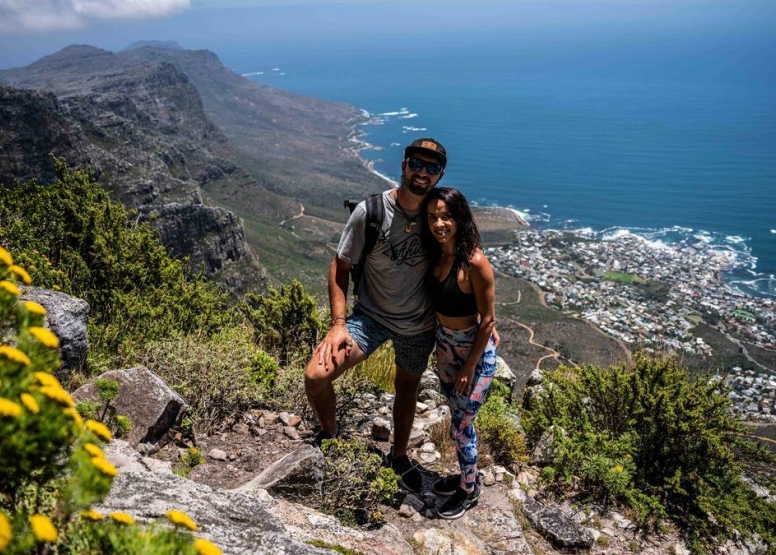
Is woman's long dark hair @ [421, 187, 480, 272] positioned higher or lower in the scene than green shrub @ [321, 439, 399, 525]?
higher

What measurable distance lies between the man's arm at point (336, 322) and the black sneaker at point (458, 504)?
134cm

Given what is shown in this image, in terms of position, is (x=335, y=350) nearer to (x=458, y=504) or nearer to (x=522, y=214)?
(x=458, y=504)

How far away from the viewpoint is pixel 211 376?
4250 mm

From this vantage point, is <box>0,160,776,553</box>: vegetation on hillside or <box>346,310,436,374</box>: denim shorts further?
<box>0,160,776,553</box>: vegetation on hillside

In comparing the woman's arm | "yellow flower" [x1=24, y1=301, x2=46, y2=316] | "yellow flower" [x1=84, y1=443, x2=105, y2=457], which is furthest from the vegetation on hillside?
"yellow flower" [x1=84, y1=443, x2=105, y2=457]

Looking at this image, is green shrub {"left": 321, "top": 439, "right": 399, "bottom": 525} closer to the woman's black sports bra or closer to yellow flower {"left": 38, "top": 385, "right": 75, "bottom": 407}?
the woman's black sports bra

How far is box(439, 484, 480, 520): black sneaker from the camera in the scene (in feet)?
11.7

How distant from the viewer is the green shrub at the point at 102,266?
5.04 metres

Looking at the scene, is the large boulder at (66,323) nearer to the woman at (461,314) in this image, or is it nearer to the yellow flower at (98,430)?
the woman at (461,314)

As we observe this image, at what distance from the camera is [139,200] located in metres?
45.5

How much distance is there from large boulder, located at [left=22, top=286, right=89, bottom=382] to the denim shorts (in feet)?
6.83

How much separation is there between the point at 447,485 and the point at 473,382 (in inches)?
37.2

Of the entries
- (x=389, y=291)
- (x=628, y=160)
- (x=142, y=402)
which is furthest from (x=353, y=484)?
(x=628, y=160)

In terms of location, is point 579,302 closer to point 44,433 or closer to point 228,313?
point 228,313
